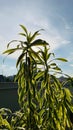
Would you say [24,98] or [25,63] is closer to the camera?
[25,63]

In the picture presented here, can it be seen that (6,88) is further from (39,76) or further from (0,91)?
(39,76)

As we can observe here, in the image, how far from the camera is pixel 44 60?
2277 millimetres

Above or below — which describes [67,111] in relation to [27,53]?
below

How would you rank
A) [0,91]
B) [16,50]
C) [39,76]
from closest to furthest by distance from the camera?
[16,50] < [39,76] < [0,91]

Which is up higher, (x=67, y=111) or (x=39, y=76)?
→ (x=39, y=76)

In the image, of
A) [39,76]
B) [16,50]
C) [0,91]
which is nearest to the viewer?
[16,50]

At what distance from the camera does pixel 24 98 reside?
8.11 ft

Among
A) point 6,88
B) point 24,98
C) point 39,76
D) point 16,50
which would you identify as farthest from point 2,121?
point 6,88

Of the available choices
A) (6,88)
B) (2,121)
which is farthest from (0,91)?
(2,121)

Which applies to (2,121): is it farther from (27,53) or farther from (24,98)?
(27,53)

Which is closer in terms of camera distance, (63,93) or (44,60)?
(44,60)

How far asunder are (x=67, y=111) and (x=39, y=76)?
0.36 metres

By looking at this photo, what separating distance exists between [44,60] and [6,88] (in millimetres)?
27449

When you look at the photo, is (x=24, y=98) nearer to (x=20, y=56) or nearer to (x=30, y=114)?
(x=30, y=114)
